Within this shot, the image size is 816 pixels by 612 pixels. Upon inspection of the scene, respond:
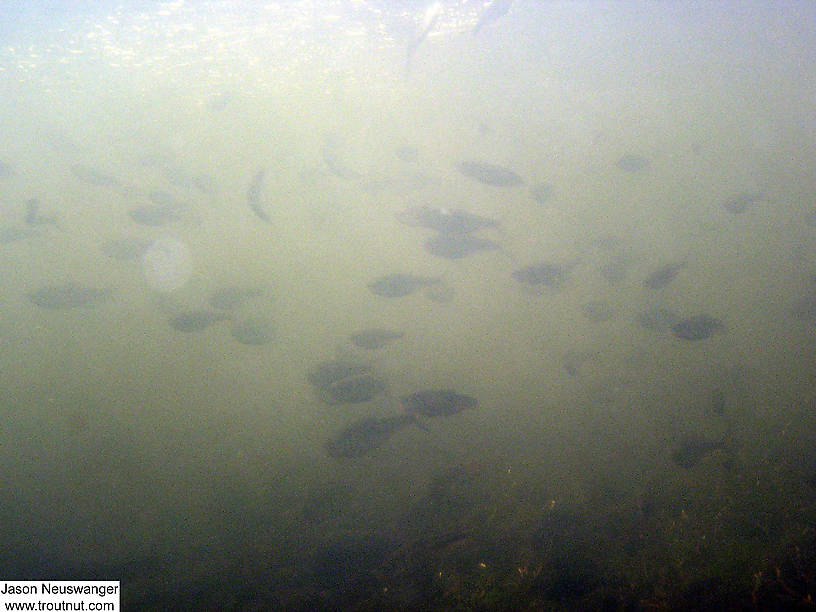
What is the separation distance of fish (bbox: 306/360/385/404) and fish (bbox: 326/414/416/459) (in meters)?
0.21

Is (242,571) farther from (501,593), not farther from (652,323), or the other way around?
(652,323)

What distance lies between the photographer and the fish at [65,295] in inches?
136

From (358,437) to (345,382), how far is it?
0.43 metres

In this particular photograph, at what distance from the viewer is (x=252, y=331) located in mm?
3869

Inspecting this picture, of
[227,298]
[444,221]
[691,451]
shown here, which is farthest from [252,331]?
[691,451]

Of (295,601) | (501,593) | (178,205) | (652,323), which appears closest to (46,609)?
(295,601)

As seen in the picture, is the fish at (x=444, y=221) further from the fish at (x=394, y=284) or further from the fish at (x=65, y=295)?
the fish at (x=65, y=295)

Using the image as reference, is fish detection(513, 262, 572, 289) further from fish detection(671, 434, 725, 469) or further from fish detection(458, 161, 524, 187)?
fish detection(671, 434, 725, 469)

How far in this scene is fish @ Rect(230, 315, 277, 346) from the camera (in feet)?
12.6

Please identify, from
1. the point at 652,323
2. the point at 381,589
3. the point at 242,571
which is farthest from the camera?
the point at 652,323

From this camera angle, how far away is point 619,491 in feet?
9.99

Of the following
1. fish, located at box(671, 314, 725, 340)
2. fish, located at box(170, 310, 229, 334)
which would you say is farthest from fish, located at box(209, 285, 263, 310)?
fish, located at box(671, 314, 725, 340)

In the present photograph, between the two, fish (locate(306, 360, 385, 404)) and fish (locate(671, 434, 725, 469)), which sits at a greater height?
fish (locate(306, 360, 385, 404))

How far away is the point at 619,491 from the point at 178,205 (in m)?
4.28
